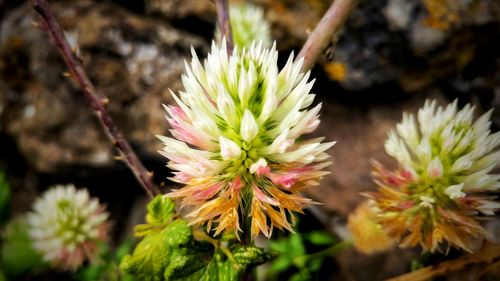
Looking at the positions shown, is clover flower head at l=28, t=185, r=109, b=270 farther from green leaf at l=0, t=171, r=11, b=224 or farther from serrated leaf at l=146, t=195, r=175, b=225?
serrated leaf at l=146, t=195, r=175, b=225

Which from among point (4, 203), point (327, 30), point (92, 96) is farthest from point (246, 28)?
point (4, 203)

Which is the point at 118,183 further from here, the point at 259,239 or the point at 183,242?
the point at 183,242

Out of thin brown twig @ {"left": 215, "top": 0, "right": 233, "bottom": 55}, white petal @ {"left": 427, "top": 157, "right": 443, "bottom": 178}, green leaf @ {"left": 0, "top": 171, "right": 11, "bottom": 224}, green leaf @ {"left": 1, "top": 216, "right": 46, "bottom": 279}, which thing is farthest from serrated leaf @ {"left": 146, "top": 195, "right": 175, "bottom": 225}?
green leaf @ {"left": 0, "top": 171, "right": 11, "bottom": 224}

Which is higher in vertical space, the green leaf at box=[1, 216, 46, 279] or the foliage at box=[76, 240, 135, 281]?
the foliage at box=[76, 240, 135, 281]

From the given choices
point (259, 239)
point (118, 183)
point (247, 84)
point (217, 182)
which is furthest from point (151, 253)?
point (118, 183)

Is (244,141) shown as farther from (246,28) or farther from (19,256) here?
(19,256)

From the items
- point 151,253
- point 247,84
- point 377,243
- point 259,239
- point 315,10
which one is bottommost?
point 259,239
